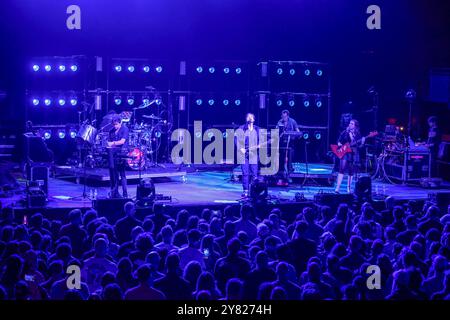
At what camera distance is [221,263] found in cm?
888

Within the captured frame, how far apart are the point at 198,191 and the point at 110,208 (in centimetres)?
411

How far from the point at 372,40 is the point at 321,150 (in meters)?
4.21

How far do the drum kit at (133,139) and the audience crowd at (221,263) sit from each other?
6.49 meters

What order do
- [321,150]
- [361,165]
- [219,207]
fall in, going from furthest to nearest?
[321,150], [361,165], [219,207]

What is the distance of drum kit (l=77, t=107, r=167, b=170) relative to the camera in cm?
1822

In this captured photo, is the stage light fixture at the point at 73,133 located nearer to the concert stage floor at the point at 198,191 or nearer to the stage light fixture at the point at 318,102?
the concert stage floor at the point at 198,191

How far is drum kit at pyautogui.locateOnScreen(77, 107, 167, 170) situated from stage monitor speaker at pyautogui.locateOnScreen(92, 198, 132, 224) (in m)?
3.72

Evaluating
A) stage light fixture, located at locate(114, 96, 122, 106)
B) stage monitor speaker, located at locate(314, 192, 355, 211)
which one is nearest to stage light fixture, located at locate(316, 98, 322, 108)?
stage light fixture, located at locate(114, 96, 122, 106)

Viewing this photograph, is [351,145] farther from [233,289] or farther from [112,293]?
[112,293]

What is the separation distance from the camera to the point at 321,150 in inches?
906

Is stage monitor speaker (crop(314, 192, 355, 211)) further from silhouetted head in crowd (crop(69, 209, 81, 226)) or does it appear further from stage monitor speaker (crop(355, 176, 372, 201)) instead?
silhouetted head in crowd (crop(69, 209, 81, 226))

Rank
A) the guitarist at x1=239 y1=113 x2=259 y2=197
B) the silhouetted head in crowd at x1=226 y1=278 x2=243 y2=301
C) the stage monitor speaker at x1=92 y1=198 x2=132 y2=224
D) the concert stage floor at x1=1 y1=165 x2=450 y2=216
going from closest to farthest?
1. the silhouetted head in crowd at x1=226 y1=278 x2=243 y2=301
2. the stage monitor speaker at x1=92 y1=198 x2=132 y2=224
3. the concert stage floor at x1=1 y1=165 x2=450 y2=216
4. the guitarist at x1=239 y1=113 x2=259 y2=197

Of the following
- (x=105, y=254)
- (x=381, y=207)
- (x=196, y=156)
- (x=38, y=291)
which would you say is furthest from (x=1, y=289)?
Result: (x=196, y=156)

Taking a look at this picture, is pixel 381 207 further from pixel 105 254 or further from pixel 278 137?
pixel 105 254
